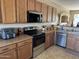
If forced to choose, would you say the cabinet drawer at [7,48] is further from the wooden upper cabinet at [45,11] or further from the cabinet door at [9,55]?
the wooden upper cabinet at [45,11]

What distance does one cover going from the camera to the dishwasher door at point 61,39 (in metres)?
4.15

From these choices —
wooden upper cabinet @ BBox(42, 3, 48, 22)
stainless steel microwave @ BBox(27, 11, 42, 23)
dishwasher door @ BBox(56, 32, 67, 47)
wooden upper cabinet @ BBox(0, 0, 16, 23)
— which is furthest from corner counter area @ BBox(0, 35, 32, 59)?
dishwasher door @ BBox(56, 32, 67, 47)

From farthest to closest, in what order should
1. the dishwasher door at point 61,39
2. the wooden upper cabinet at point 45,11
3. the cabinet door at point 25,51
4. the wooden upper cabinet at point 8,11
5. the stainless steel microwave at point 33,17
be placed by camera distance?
the dishwasher door at point 61,39 < the wooden upper cabinet at point 45,11 < the stainless steel microwave at point 33,17 < the cabinet door at point 25,51 < the wooden upper cabinet at point 8,11

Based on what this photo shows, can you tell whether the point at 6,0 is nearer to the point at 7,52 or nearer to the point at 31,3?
the point at 31,3

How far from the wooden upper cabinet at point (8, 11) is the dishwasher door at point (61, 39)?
8.70ft

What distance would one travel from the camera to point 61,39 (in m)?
4.31

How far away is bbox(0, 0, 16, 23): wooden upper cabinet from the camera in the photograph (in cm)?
221

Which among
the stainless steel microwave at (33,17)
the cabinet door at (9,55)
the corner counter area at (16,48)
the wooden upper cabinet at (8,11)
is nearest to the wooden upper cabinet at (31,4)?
the stainless steel microwave at (33,17)

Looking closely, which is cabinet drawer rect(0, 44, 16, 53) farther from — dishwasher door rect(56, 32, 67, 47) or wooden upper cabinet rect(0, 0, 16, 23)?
dishwasher door rect(56, 32, 67, 47)

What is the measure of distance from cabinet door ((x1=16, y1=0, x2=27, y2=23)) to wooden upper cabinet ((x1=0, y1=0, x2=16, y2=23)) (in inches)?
7.2

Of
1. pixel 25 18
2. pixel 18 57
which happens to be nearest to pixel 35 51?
pixel 18 57

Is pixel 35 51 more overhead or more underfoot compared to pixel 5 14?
more underfoot

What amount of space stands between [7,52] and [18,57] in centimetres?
46

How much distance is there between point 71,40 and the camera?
3.69 meters
